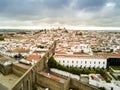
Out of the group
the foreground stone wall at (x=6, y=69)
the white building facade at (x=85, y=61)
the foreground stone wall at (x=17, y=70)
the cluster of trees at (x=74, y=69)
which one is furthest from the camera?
the white building facade at (x=85, y=61)

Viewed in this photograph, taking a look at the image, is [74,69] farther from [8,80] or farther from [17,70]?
[8,80]

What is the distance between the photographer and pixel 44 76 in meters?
16.3

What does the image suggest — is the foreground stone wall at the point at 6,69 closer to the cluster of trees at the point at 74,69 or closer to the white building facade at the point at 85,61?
the cluster of trees at the point at 74,69

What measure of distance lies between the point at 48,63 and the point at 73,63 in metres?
4.59

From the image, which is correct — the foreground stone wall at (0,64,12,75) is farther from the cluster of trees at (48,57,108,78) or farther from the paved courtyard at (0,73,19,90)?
the cluster of trees at (48,57,108,78)

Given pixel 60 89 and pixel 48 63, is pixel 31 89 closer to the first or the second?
pixel 60 89

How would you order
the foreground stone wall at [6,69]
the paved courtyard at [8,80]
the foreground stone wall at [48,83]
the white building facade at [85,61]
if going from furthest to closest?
the white building facade at [85,61] < the foreground stone wall at [6,69] < the paved courtyard at [8,80] < the foreground stone wall at [48,83]

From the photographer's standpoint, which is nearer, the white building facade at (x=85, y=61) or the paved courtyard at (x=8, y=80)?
the paved courtyard at (x=8, y=80)

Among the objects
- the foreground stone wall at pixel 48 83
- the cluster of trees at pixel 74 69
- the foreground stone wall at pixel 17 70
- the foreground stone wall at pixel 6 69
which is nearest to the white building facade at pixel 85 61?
the cluster of trees at pixel 74 69

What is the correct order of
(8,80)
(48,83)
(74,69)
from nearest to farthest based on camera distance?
(48,83)
(8,80)
(74,69)

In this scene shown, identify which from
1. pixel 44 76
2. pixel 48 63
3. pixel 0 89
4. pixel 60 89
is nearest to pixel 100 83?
pixel 60 89

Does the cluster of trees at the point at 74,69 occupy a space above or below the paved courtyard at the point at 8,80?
above

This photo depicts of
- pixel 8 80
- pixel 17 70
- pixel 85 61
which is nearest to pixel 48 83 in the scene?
pixel 8 80

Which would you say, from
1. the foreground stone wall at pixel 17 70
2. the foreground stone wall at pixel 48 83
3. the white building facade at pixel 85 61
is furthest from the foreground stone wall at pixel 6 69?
the white building facade at pixel 85 61
